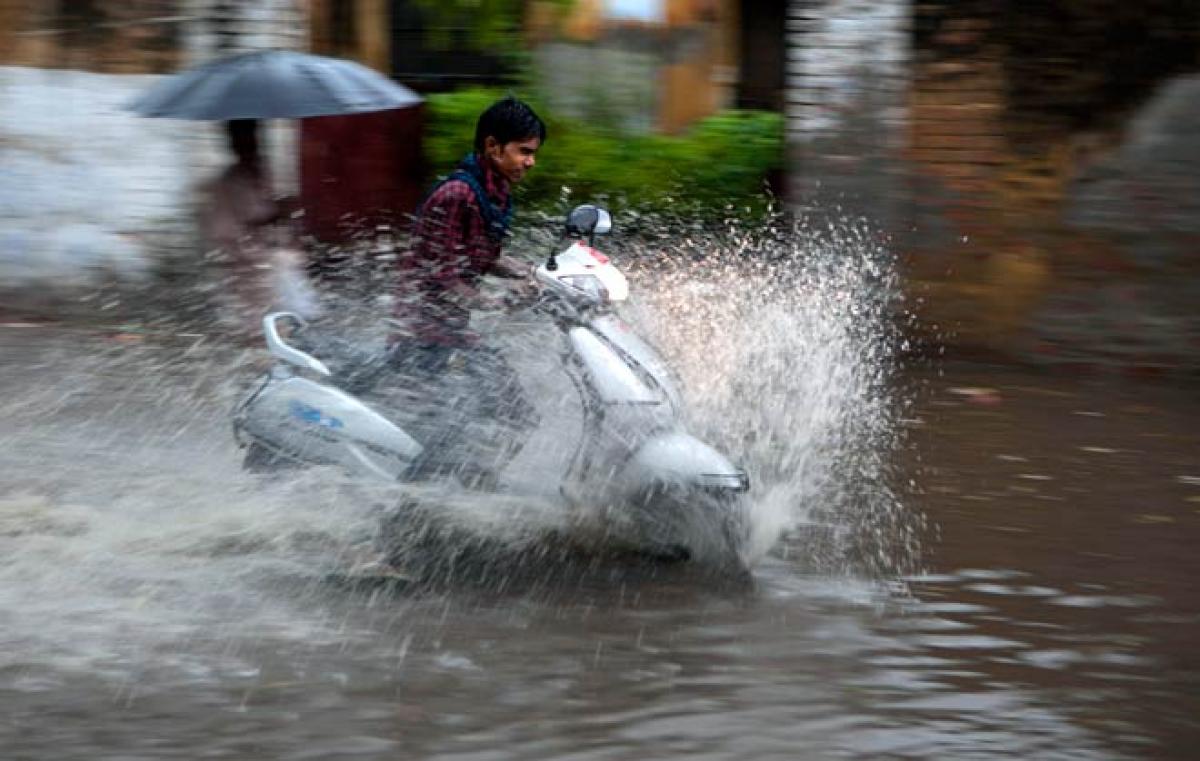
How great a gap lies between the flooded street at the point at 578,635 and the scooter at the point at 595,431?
0.14 m

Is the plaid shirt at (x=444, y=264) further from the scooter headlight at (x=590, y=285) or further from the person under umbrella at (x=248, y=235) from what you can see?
the person under umbrella at (x=248, y=235)

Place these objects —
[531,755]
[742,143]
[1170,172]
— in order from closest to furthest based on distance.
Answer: [531,755], [1170,172], [742,143]

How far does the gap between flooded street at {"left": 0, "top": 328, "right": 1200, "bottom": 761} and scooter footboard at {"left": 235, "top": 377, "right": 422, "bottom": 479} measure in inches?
4.7

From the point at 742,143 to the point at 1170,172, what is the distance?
8.54 ft

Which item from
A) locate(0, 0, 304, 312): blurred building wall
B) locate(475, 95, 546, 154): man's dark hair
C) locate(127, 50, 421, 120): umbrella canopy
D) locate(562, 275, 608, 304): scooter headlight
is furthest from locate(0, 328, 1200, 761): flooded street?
locate(0, 0, 304, 312): blurred building wall

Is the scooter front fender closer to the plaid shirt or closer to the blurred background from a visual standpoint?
the plaid shirt

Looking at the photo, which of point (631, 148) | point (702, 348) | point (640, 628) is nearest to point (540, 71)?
A: point (631, 148)

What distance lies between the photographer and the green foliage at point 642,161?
10867 mm

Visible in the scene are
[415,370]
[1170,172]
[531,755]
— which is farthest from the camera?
[1170,172]

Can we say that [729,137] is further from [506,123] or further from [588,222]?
[588,222]

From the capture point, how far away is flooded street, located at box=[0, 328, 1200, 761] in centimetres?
427

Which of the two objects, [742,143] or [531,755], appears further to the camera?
[742,143]

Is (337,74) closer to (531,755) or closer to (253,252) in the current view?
(253,252)

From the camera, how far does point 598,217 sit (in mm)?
5637
